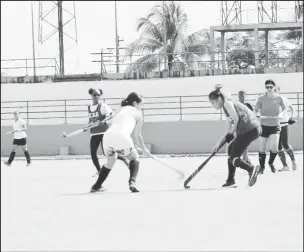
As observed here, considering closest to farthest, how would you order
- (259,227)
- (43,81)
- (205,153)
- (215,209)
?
(259,227), (215,209), (205,153), (43,81)

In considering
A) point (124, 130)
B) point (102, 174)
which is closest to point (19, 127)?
point (102, 174)

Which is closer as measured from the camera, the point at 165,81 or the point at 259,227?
the point at 259,227

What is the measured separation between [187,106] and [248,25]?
837cm

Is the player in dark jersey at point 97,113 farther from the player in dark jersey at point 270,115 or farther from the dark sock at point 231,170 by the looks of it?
the dark sock at point 231,170

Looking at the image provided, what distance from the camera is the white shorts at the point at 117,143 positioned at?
11781 mm

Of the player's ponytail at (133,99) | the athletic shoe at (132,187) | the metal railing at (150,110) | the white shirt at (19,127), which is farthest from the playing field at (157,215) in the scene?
the metal railing at (150,110)

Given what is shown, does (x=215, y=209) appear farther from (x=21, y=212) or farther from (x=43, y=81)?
(x=43, y=81)

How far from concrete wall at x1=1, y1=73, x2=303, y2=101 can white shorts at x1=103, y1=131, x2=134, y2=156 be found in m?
23.8

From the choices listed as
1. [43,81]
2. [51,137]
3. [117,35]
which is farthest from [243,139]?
[117,35]

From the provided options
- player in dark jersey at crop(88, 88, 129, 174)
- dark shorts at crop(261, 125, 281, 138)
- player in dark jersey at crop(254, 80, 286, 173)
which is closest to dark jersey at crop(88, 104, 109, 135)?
player in dark jersey at crop(88, 88, 129, 174)

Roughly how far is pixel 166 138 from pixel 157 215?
61.9ft

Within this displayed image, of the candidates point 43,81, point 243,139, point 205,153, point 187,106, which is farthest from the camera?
point 43,81

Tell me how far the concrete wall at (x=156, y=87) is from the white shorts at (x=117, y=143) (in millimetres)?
23750

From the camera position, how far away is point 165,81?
Answer: 38125mm
